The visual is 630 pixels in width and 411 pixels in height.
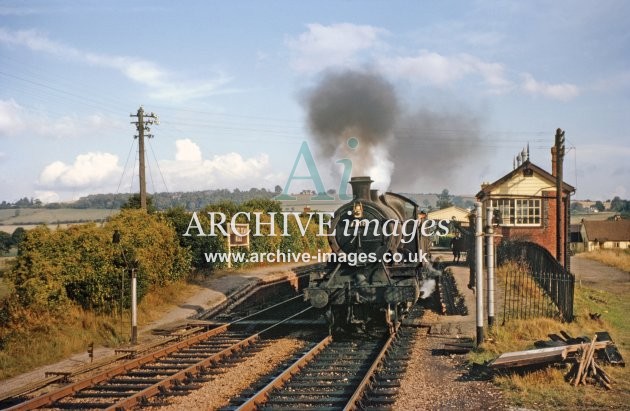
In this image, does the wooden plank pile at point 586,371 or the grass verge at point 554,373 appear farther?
the wooden plank pile at point 586,371

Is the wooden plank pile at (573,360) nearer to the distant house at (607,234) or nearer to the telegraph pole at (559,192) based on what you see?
the telegraph pole at (559,192)

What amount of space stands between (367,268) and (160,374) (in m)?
4.70

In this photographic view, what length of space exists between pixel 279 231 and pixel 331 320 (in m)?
19.1

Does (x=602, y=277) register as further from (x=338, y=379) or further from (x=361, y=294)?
(x=338, y=379)

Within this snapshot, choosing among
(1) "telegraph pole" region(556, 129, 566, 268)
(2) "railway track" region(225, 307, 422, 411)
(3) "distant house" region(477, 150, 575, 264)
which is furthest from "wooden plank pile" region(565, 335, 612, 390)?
(3) "distant house" region(477, 150, 575, 264)

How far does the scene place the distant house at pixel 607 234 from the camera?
59.0 metres

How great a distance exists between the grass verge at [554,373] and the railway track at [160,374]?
453cm

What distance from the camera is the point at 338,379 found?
8758 mm

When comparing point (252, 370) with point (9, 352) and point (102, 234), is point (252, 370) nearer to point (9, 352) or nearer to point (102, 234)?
point (9, 352)

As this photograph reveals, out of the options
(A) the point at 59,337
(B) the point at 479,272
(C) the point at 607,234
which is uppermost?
(B) the point at 479,272

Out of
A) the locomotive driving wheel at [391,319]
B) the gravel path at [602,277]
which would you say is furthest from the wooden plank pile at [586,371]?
the gravel path at [602,277]

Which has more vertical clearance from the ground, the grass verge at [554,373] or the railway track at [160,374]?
the grass verge at [554,373]

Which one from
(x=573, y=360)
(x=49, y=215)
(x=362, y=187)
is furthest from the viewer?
(x=49, y=215)

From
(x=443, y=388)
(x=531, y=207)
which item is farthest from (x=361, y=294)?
(x=531, y=207)
